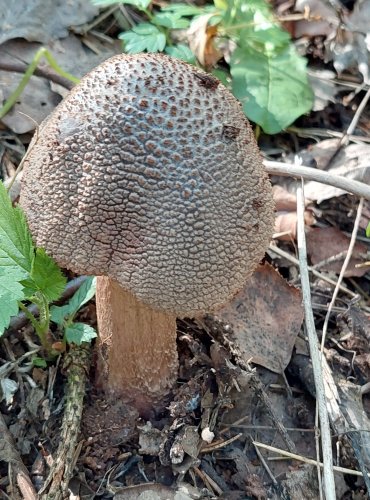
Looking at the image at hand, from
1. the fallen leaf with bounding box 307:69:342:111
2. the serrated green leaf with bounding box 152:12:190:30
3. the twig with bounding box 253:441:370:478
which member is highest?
the serrated green leaf with bounding box 152:12:190:30

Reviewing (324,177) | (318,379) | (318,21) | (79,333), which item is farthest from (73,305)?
(318,21)

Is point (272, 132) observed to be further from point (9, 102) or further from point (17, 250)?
point (17, 250)

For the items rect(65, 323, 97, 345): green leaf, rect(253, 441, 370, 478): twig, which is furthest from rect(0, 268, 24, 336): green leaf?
rect(253, 441, 370, 478): twig

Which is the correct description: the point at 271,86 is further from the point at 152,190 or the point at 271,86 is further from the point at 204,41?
the point at 152,190

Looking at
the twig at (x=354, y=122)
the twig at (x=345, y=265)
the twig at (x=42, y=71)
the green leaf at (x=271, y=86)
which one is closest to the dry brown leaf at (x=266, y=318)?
the twig at (x=345, y=265)

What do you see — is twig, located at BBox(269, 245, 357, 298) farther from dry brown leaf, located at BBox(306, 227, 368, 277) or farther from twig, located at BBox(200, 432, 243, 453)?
twig, located at BBox(200, 432, 243, 453)
